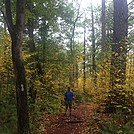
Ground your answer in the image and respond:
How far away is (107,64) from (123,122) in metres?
2.17

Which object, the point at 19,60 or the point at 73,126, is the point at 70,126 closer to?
the point at 73,126

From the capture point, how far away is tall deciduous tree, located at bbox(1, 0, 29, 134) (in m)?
8.50

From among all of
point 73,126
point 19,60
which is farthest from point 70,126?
point 19,60

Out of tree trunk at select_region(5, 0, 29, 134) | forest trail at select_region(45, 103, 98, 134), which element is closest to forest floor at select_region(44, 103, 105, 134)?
forest trail at select_region(45, 103, 98, 134)

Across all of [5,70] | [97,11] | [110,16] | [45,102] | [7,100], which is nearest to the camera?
[5,70]

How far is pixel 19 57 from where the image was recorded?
8.65m

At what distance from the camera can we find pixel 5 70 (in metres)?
12.8

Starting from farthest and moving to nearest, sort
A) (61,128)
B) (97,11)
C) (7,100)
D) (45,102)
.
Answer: (97,11) < (45,102) < (7,100) < (61,128)

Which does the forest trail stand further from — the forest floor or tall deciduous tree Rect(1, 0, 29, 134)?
tall deciduous tree Rect(1, 0, 29, 134)

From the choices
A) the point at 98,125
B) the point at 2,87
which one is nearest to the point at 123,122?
the point at 98,125

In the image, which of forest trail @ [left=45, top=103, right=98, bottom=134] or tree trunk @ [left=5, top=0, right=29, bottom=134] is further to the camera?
forest trail @ [left=45, top=103, right=98, bottom=134]

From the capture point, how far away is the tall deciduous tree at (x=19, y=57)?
8500mm

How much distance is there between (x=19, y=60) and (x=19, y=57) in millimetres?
106

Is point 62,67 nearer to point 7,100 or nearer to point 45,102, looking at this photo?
point 45,102
